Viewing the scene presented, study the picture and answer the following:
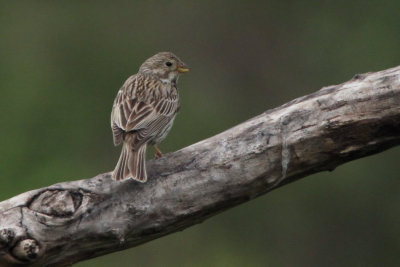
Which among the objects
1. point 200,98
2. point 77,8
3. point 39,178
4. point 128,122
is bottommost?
point 128,122

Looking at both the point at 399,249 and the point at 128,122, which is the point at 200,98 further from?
the point at 128,122

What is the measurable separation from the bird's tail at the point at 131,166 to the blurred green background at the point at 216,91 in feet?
18.9

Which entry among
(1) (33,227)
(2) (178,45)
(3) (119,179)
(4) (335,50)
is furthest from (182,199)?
(4) (335,50)

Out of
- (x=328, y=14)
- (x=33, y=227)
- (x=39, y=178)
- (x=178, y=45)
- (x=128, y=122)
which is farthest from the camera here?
(x=328, y=14)

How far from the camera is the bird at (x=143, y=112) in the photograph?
8.06 meters

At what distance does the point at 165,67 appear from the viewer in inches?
→ 399

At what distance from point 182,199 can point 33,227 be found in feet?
3.11

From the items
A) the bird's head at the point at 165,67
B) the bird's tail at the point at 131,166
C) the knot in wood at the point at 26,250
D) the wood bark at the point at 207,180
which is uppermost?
the bird's head at the point at 165,67

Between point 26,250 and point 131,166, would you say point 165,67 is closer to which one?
point 131,166

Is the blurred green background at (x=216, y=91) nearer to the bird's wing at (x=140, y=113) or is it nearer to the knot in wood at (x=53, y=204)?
the bird's wing at (x=140, y=113)

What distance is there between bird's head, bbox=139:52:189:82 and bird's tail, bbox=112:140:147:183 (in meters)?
1.72

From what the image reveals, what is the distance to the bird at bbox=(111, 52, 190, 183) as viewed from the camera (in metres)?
8.06

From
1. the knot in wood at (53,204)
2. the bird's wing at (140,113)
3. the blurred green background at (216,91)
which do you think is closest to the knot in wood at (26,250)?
the knot in wood at (53,204)

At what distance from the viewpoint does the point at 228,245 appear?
14.9 m
